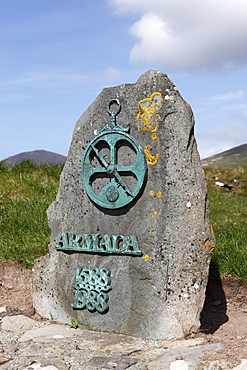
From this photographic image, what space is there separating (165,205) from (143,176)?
375 mm

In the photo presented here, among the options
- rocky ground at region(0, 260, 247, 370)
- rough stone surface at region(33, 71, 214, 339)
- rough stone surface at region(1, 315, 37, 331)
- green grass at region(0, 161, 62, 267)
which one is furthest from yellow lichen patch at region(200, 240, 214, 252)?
green grass at region(0, 161, 62, 267)

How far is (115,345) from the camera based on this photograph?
470 centimetres

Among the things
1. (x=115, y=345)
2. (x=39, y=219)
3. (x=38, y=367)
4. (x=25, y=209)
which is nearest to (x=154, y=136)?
(x=115, y=345)

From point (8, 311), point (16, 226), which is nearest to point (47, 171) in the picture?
point (16, 226)

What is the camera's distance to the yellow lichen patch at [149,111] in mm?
4902

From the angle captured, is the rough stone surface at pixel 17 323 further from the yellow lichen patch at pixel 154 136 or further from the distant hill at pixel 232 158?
the distant hill at pixel 232 158

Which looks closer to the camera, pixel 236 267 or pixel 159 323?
pixel 159 323

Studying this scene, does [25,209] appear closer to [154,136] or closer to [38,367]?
[154,136]

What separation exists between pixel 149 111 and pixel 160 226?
1208 mm

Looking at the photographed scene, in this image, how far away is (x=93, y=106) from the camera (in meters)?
5.25

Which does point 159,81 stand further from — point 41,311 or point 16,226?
point 16,226

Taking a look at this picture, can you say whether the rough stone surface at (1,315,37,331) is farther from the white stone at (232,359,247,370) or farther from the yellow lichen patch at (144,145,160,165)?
the white stone at (232,359,247,370)

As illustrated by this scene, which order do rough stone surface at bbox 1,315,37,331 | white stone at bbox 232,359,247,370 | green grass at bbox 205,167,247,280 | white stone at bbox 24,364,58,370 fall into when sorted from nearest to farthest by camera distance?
1. white stone at bbox 232,359,247,370
2. white stone at bbox 24,364,58,370
3. rough stone surface at bbox 1,315,37,331
4. green grass at bbox 205,167,247,280

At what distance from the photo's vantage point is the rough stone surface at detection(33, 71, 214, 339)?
4.82 meters
